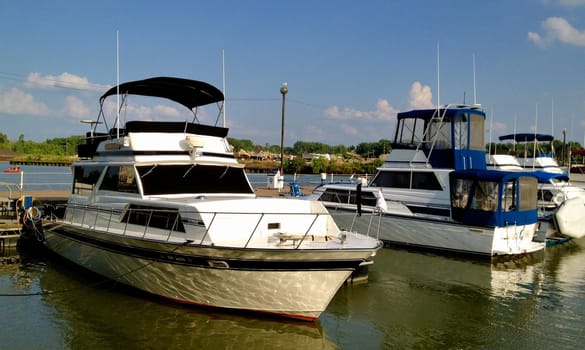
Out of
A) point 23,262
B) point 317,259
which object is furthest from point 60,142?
point 317,259

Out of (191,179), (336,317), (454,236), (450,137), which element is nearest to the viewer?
(336,317)

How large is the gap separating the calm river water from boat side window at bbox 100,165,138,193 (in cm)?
219

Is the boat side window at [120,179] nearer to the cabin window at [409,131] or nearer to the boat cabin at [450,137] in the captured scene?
the boat cabin at [450,137]

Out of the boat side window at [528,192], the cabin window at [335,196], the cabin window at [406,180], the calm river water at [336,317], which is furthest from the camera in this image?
the cabin window at [335,196]

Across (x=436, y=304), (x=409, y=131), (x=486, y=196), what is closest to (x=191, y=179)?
(x=436, y=304)

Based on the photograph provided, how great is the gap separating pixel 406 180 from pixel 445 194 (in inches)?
69.8

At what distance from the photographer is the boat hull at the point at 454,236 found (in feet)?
45.6

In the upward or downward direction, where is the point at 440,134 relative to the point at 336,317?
upward

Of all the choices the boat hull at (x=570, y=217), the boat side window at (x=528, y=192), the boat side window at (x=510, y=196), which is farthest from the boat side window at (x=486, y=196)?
the boat hull at (x=570, y=217)

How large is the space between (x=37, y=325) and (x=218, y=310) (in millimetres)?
3336

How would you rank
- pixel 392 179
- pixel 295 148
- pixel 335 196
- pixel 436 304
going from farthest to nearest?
pixel 295 148, pixel 335 196, pixel 392 179, pixel 436 304

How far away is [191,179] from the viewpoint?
10.4m

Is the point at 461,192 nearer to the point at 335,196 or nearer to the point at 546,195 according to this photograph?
the point at 335,196

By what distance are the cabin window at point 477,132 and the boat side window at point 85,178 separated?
12.5m
